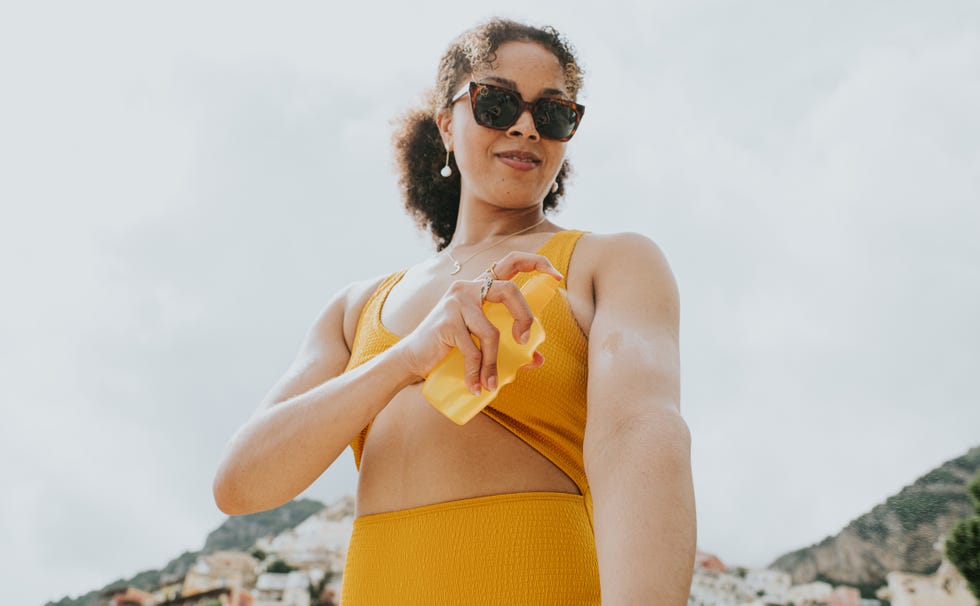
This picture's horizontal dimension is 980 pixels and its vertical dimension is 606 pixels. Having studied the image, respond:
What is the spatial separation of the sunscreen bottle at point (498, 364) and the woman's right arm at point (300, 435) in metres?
0.14

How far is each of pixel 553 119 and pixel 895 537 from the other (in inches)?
1156

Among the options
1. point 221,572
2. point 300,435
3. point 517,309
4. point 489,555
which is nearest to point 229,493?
point 300,435

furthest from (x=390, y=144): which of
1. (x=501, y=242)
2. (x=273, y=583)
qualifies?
(x=273, y=583)

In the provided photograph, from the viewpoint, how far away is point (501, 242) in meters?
2.08

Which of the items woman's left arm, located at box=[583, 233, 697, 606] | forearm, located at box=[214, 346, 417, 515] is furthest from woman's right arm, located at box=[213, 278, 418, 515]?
woman's left arm, located at box=[583, 233, 697, 606]

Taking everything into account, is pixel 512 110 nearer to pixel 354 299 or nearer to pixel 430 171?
pixel 354 299

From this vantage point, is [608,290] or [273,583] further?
[273,583]

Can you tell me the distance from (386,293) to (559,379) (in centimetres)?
62

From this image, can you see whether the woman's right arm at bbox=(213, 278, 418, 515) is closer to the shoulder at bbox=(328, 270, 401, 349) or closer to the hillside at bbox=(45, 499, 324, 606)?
the shoulder at bbox=(328, 270, 401, 349)

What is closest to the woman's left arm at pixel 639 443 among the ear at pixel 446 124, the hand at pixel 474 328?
the hand at pixel 474 328

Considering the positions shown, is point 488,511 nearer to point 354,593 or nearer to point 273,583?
point 354,593

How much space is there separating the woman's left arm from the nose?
45 cm

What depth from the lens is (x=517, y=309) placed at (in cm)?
122

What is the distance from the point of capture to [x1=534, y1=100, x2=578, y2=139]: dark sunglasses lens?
197 cm
